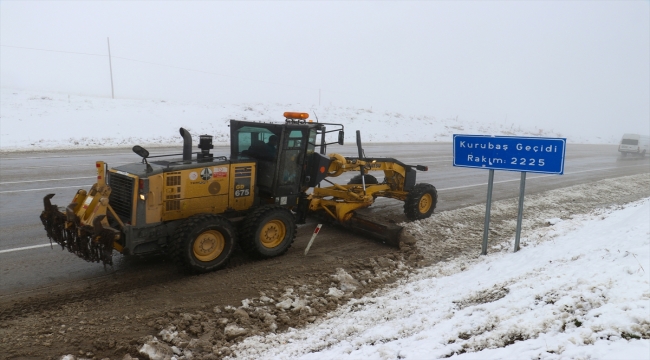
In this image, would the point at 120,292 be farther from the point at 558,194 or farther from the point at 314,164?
the point at 558,194

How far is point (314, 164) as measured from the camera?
830 centimetres

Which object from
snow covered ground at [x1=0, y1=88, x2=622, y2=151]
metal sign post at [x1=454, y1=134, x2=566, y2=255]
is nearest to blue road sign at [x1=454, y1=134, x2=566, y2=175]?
metal sign post at [x1=454, y1=134, x2=566, y2=255]

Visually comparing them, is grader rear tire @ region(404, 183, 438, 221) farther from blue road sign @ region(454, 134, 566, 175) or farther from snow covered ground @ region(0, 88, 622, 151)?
snow covered ground @ region(0, 88, 622, 151)

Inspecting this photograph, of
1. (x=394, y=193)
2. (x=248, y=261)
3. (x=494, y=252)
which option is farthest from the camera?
(x=394, y=193)

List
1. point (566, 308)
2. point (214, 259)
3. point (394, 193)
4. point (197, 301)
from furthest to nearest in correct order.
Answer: point (394, 193), point (214, 259), point (197, 301), point (566, 308)

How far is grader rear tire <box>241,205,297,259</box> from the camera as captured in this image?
7.00 meters

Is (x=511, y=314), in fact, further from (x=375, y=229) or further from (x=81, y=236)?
(x=81, y=236)

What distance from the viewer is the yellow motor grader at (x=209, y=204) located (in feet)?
20.3

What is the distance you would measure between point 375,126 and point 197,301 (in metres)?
36.4

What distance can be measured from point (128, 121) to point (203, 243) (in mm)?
26024

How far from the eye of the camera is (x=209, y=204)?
7.03m

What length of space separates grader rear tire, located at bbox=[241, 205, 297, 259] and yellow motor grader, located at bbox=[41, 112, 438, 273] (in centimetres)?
2

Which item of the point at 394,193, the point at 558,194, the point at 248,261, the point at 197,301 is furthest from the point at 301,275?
the point at 558,194

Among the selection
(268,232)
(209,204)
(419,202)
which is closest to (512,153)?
(419,202)
